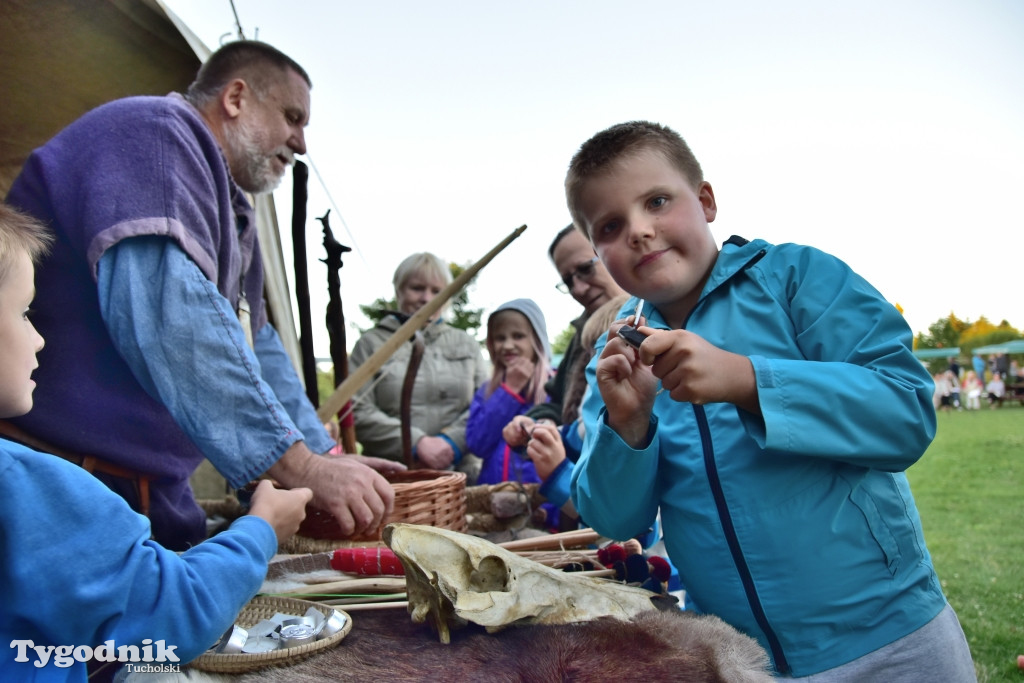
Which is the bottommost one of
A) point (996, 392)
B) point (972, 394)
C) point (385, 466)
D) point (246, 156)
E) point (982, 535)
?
point (972, 394)

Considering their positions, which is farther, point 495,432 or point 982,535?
point 982,535

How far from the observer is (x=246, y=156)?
6.93 ft

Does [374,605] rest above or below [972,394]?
above

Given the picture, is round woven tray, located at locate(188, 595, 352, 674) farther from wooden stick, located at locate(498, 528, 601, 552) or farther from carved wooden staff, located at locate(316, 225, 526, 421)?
carved wooden staff, located at locate(316, 225, 526, 421)

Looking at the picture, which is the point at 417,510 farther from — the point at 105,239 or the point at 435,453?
the point at 435,453

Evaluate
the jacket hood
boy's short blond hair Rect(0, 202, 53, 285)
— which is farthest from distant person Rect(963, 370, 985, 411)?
boy's short blond hair Rect(0, 202, 53, 285)

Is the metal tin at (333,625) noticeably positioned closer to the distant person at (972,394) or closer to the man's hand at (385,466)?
the man's hand at (385,466)

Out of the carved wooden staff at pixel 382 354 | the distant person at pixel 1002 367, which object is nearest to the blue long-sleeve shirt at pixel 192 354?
the carved wooden staff at pixel 382 354

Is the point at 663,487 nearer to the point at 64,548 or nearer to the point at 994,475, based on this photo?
the point at 64,548

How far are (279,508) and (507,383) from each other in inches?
89.3

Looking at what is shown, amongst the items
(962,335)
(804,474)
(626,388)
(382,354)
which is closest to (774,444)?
(804,474)

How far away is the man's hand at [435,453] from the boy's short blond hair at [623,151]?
2.25 meters

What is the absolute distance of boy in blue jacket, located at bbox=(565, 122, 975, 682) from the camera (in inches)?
42.3

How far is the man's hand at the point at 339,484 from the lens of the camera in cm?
138
